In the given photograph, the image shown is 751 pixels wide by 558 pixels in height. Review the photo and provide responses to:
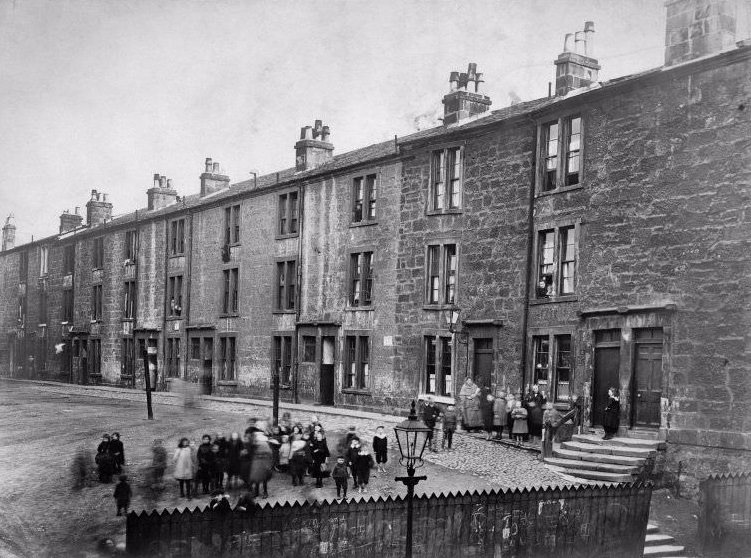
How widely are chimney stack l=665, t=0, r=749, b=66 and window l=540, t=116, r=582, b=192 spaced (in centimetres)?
301

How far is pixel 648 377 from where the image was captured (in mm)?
20266

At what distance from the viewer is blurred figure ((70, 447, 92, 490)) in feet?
54.0

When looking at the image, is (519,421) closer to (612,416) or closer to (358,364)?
(612,416)

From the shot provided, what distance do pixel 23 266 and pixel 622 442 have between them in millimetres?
15896

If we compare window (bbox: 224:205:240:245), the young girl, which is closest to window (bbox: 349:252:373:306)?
window (bbox: 224:205:240:245)

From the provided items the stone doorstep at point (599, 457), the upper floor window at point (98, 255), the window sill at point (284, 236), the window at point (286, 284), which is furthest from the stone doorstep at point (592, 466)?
the window sill at point (284, 236)

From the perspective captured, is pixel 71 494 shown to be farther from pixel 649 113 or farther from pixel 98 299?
pixel 649 113

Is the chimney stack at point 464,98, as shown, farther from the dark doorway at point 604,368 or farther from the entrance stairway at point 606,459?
the entrance stairway at point 606,459

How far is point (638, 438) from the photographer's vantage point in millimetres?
19875

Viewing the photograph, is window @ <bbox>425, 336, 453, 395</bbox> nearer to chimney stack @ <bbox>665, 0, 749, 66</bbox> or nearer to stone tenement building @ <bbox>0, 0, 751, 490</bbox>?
stone tenement building @ <bbox>0, 0, 751, 490</bbox>

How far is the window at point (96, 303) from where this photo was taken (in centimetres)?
2595

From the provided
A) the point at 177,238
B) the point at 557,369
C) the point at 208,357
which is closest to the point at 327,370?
the point at 208,357

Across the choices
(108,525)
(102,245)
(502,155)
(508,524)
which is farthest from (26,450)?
(502,155)

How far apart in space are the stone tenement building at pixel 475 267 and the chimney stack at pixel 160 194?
6459 millimetres
